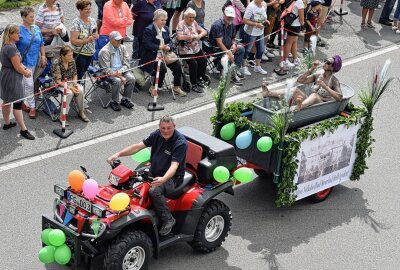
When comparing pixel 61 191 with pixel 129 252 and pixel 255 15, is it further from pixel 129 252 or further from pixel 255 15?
pixel 255 15

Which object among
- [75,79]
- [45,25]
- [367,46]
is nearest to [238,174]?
[75,79]

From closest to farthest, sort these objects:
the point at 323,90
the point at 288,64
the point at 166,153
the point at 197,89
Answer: the point at 166,153 < the point at 323,90 < the point at 197,89 < the point at 288,64

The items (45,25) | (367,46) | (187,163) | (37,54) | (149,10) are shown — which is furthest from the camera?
(367,46)

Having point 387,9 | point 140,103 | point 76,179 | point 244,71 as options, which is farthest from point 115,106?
Answer: point 387,9

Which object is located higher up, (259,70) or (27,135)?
(27,135)

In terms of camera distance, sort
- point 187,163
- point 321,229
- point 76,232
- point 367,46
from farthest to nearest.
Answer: point 367,46 < point 321,229 < point 187,163 < point 76,232

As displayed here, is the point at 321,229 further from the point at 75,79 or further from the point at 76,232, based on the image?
the point at 75,79

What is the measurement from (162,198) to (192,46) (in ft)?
20.4

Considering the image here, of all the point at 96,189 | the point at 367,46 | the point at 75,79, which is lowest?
the point at 367,46

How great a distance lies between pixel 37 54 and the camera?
1205 centimetres

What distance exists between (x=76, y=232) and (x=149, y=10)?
7292mm

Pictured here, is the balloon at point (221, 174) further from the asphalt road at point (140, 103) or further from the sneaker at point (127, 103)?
the sneaker at point (127, 103)

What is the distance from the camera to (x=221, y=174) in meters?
8.76

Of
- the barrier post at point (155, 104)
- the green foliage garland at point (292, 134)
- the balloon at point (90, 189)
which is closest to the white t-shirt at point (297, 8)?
the barrier post at point (155, 104)
